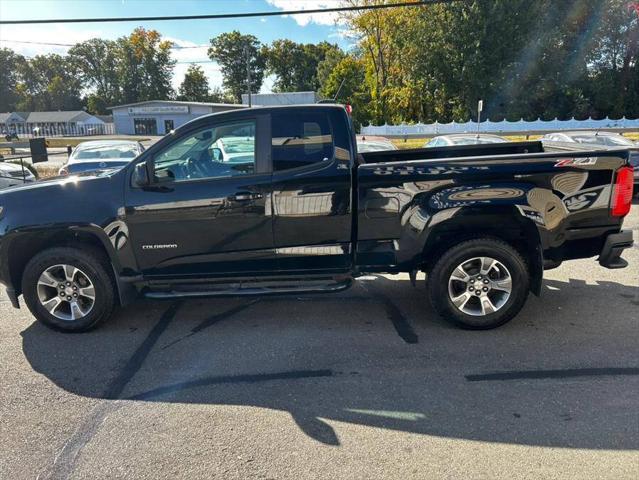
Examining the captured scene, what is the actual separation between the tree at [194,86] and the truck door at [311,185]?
9291cm

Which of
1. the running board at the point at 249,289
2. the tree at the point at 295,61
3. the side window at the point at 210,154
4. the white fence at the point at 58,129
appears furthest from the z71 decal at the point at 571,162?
the tree at the point at 295,61

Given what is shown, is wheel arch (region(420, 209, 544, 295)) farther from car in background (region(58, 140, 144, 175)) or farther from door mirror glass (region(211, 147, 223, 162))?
car in background (region(58, 140, 144, 175))

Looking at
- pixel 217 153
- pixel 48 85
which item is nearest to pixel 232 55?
pixel 48 85

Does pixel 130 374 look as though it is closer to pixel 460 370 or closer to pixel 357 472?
pixel 357 472

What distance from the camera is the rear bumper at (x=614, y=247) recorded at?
433cm

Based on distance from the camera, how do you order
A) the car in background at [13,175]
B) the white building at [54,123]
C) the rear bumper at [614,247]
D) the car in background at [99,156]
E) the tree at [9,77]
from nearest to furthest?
1. the rear bumper at [614,247]
2. the car in background at [99,156]
3. the car in background at [13,175]
4. the white building at [54,123]
5. the tree at [9,77]

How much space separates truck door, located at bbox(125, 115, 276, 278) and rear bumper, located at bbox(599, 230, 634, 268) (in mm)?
3085

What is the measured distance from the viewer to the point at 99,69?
329 feet

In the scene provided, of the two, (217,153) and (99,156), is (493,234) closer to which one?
(217,153)

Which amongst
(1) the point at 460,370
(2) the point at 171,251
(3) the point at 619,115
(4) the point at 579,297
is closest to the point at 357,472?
(1) the point at 460,370

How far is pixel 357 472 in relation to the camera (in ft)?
8.60

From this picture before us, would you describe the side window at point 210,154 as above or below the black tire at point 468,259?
above

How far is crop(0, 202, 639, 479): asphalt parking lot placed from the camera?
8.94 ft

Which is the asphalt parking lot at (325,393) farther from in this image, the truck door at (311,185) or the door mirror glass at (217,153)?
the door mirror glass at (217,153)
